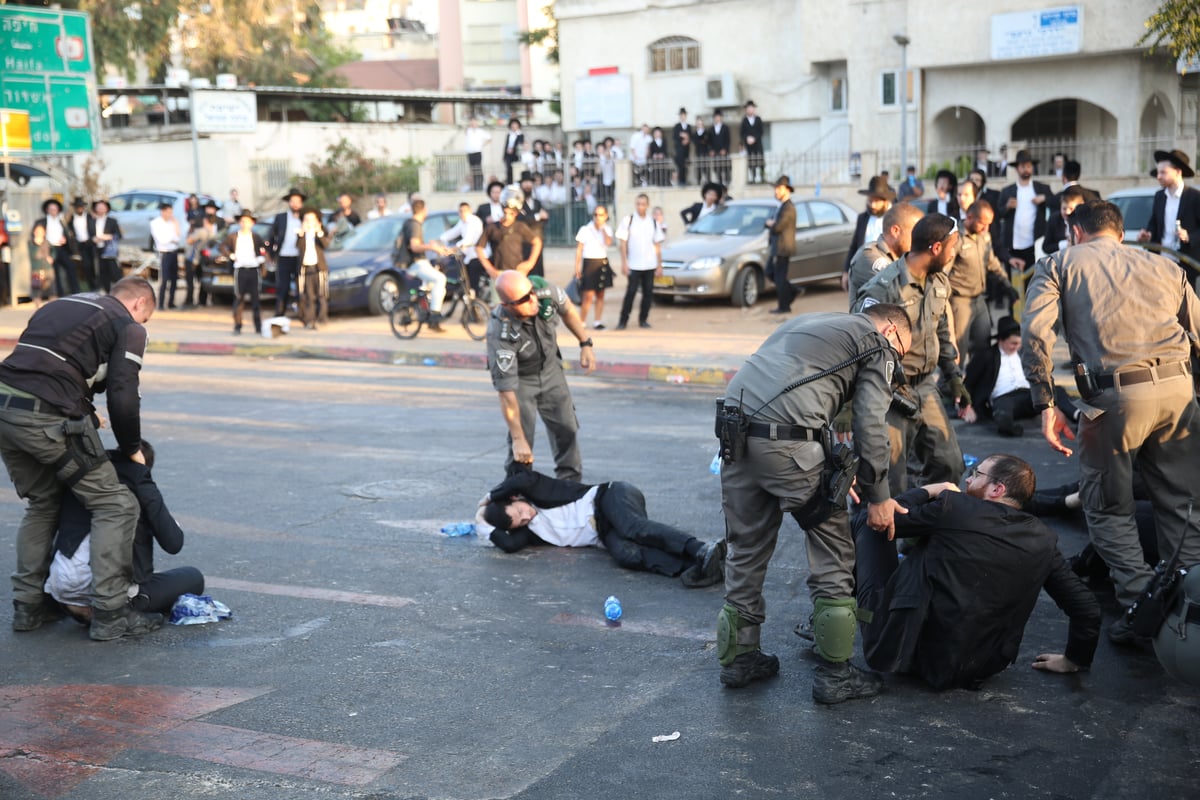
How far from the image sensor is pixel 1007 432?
33.6 ft

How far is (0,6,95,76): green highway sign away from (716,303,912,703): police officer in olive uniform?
22068 mm

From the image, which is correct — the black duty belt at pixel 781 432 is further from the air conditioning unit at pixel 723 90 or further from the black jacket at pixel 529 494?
the air conditioning unit at pixel 723 90

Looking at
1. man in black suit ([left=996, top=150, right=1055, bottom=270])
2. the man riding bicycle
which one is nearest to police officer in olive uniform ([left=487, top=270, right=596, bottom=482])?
man in black suit ([left=996, top=150, right=1055, bottom=270])

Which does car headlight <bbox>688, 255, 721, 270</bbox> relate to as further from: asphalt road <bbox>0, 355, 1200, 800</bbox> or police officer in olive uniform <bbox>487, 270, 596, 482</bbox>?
police officer in olive uniform <bbox>487, 270, 596, 482</bbox>

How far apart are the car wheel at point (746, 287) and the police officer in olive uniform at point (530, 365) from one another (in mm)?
10858

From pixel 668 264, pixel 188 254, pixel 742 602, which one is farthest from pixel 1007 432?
pixel 188 254

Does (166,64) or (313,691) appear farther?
(166,64)

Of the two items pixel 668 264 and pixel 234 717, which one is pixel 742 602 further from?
pixel 668 264

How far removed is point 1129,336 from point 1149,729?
5.93ft

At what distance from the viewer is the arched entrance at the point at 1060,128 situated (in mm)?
26828

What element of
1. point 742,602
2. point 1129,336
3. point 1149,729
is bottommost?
point 1149,729

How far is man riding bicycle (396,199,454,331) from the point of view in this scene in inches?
682

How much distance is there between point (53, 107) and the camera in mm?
23938

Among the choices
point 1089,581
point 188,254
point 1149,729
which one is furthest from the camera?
point 188,254
